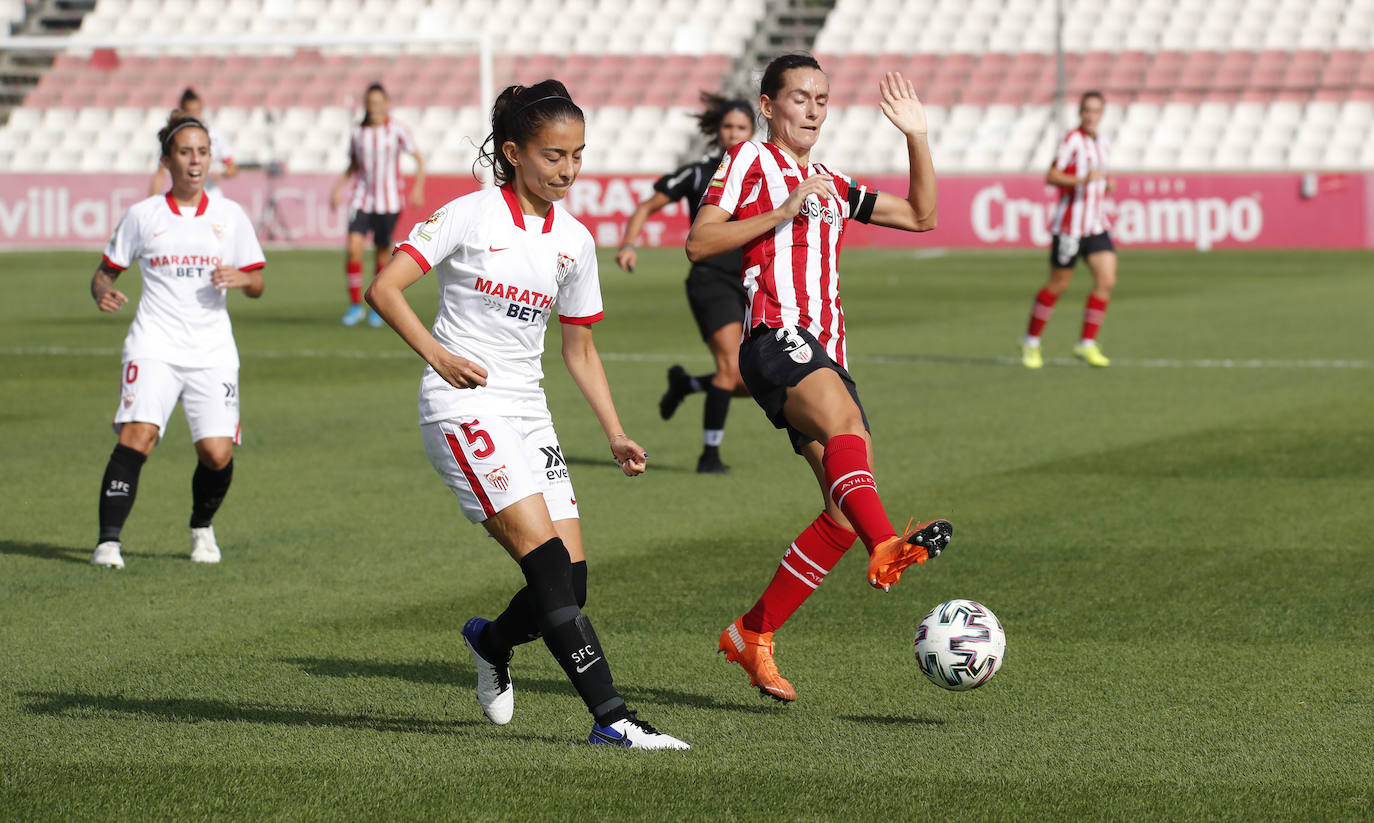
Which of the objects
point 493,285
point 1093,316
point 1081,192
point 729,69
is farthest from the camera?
point 729,69

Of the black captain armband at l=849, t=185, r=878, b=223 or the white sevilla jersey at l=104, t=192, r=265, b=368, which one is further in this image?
the white sevilla jersey at l=104, t=192, r=265, b=368

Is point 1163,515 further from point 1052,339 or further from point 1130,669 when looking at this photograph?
point 1052,339

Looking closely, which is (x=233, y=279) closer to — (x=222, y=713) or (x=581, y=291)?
(x=222, y=713)

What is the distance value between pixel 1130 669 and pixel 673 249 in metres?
27.2

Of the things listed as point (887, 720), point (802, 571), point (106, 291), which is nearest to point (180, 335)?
→ point (106, 291)

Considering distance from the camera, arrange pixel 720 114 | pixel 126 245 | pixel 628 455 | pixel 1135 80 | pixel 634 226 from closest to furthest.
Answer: pixel 628 455, pixel 126 245, pixel 720 114, pixel 634 226, pixel 1135 80

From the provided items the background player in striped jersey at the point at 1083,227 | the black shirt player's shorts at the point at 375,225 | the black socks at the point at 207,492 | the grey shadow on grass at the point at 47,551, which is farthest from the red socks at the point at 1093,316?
the grey shadow on grass at the point at 47,551

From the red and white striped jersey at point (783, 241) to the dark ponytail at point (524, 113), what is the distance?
92cm

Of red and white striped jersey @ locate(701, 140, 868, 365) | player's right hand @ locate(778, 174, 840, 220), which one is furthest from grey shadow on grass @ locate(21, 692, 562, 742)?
player's right hand @ locate(778, 174, 840, 220)

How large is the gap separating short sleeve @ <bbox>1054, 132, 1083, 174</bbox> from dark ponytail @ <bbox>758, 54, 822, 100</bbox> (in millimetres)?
9906

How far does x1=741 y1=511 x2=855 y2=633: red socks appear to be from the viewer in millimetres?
5578

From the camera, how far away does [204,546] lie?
778cm

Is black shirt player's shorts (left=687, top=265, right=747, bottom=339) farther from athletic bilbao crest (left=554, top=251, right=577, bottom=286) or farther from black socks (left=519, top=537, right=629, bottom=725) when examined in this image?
black socks (left=519, top=537, right=629, bottom=725)

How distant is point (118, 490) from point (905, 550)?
4.18 metres
